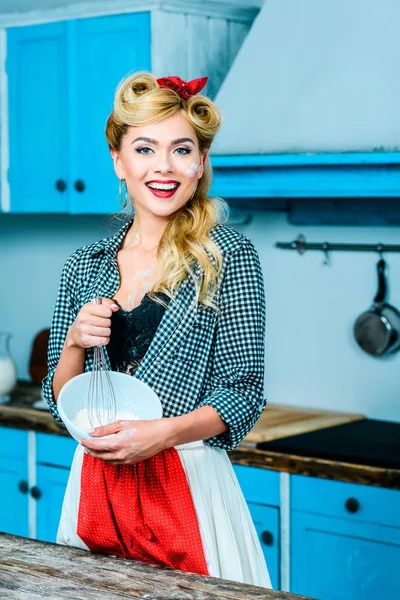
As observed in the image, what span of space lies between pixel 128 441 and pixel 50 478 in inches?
73.5

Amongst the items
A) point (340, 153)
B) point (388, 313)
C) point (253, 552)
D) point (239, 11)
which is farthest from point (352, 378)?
point (253, 552)

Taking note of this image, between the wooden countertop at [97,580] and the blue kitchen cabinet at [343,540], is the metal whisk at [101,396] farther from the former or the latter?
the blue kitchen cabinet at [343,540]

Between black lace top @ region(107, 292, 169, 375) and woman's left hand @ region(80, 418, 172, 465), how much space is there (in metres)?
0.22

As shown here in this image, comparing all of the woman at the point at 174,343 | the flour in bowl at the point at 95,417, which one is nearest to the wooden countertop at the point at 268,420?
the woman at the point at 174,343

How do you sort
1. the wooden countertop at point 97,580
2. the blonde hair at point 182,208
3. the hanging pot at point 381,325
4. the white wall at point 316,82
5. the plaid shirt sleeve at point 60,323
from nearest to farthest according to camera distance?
the wooden countertop at point 97,580 < the blonde hair at point 182,208 < the plaid shirt sleeve at point 60,323 < the white wall at point 316,82 < the hanging pot at point 381,325

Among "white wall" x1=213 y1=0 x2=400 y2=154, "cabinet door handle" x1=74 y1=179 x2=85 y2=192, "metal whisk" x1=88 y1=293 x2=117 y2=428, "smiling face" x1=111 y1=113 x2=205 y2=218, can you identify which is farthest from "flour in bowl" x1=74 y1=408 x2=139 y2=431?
"cabinet door handle" x1=74 y1=179 x2=85 y2=192

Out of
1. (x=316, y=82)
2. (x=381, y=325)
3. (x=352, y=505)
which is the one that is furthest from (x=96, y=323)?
(x=381, y=325)

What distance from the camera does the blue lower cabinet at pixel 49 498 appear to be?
3395 millimetres

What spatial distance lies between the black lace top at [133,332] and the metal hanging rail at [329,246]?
150cm

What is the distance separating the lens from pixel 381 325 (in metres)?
3.21

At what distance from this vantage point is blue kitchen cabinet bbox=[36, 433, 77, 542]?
3.36m

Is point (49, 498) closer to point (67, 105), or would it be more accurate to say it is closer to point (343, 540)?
point (343, 540)

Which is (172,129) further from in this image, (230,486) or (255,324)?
(230,486)

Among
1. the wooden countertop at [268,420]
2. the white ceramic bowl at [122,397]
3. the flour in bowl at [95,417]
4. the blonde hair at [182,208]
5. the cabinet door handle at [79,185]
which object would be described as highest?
the cabinet door handle at [79,185]
